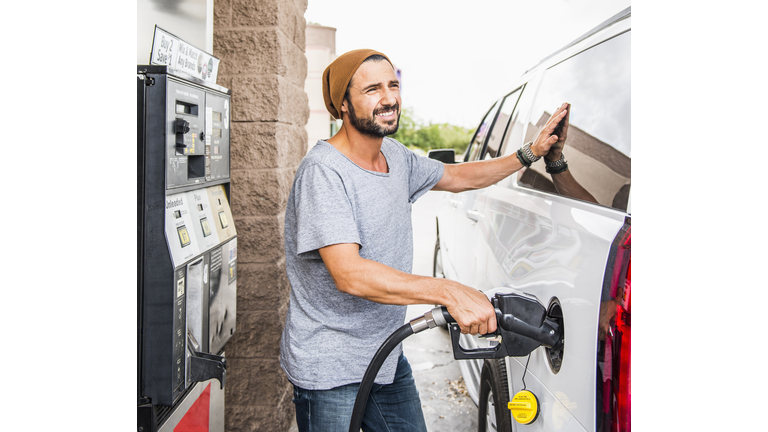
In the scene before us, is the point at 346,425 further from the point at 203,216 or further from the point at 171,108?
the point at 171,108

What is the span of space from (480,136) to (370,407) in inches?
105

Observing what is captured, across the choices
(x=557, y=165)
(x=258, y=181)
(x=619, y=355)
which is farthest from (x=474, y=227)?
(x=619, y=355)

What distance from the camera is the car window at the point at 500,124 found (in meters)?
3.18

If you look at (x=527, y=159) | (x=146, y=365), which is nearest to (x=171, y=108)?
(x=146, y=365)

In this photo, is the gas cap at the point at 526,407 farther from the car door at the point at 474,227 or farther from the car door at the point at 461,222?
the car door at the point at 461,222

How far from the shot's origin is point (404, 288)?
61.0 inches

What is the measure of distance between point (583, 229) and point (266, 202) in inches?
72.0

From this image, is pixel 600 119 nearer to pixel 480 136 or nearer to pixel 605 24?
pixel 605 24

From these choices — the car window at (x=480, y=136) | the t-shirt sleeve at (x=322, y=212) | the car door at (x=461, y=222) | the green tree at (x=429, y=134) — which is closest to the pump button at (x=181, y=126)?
the t-shirt sleeve at (x=322, y=212)

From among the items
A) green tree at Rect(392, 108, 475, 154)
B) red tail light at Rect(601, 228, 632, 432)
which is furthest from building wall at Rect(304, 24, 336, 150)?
green tree at Rect(392, 108, 475, 154)

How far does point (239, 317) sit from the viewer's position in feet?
9.90

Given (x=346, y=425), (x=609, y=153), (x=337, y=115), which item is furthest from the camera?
(x=337, y=115)

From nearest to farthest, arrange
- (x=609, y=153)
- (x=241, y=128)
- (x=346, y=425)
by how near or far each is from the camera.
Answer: (x=609, y=153)
(x=346, y=425)
(x=241, y=128)

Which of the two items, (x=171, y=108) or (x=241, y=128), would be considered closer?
(x=171, y=108)
